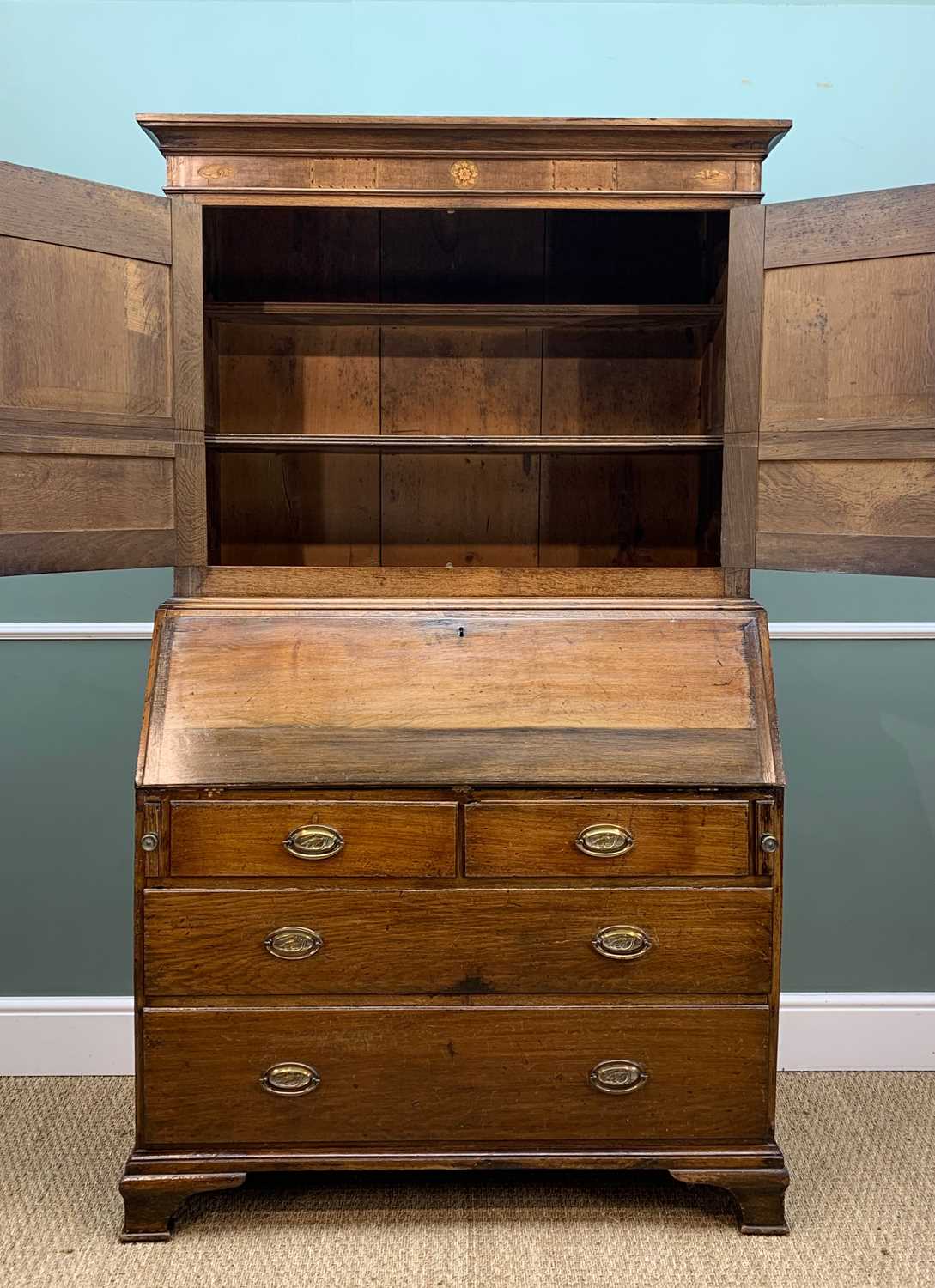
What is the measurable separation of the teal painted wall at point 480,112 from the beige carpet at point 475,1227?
495 mm

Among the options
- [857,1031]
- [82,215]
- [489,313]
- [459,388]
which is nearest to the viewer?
[82,215]

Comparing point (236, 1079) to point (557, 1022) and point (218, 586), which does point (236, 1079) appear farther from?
point (218, 586)

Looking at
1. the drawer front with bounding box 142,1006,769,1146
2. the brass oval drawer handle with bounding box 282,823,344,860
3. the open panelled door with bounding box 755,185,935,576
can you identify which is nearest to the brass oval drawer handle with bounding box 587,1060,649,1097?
the drawer front with bounding box 142,1006,769,1146

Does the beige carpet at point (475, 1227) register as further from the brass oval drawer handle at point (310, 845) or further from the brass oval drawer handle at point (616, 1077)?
the brass oval drawer handle at point (310, 845)

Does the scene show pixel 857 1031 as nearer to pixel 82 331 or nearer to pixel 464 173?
pixel 464 173

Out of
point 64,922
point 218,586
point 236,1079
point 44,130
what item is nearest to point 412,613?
point 218,586

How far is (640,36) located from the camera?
8.38 ft

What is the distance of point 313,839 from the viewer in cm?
203

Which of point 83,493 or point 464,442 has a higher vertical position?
point 464,442

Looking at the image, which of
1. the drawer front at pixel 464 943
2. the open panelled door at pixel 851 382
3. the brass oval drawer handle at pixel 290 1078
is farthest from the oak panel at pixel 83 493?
the open panelled door at pixel 851 382

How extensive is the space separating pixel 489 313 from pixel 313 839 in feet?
3.70

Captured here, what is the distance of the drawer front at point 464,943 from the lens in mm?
2037

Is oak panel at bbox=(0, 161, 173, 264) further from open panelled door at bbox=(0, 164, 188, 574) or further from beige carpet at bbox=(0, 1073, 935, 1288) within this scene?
beige carpet at bbox=(0, 1073, 935, 1288)

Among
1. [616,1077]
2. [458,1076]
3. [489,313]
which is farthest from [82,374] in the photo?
[616,1077]
